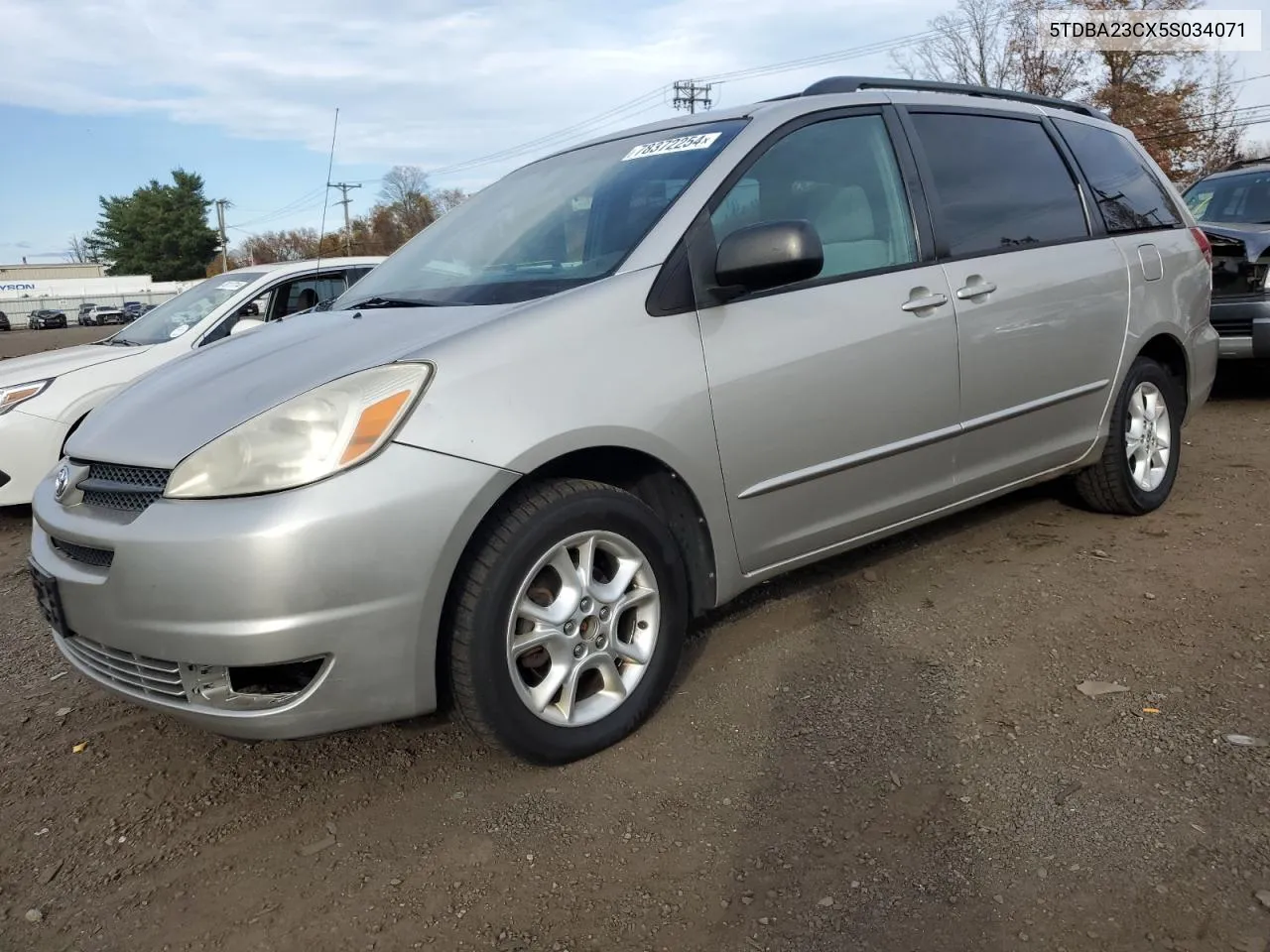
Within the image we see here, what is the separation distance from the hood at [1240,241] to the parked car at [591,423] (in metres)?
3.70

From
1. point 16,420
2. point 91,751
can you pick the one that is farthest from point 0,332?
point 91,751

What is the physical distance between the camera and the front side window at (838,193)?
308 centimetres

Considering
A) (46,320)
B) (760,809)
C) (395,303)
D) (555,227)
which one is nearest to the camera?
(760,809)

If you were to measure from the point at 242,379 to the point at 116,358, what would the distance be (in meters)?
3.89

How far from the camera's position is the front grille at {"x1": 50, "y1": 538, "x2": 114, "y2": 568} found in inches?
92.4

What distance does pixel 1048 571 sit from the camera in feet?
12.7

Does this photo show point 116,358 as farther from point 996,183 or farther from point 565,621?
point 996,183

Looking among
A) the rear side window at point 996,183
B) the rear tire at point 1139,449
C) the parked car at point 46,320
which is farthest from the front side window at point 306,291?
the parked car at point 46,320

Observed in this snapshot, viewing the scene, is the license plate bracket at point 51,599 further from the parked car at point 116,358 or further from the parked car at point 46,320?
the parked car at point 46,320

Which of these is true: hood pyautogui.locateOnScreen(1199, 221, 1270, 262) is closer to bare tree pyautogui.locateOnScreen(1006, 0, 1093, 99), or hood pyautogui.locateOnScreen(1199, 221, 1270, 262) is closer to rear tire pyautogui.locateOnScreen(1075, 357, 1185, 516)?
rear tire pyautogui.locateOnScreen(1075, 357, 1185, 516)

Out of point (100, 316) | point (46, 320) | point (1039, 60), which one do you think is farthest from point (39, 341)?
point (1039, 60)

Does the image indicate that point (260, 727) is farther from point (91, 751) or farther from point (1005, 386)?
point (1005, 386)

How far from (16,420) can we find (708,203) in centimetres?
444

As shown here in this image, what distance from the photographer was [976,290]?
3498 mm
